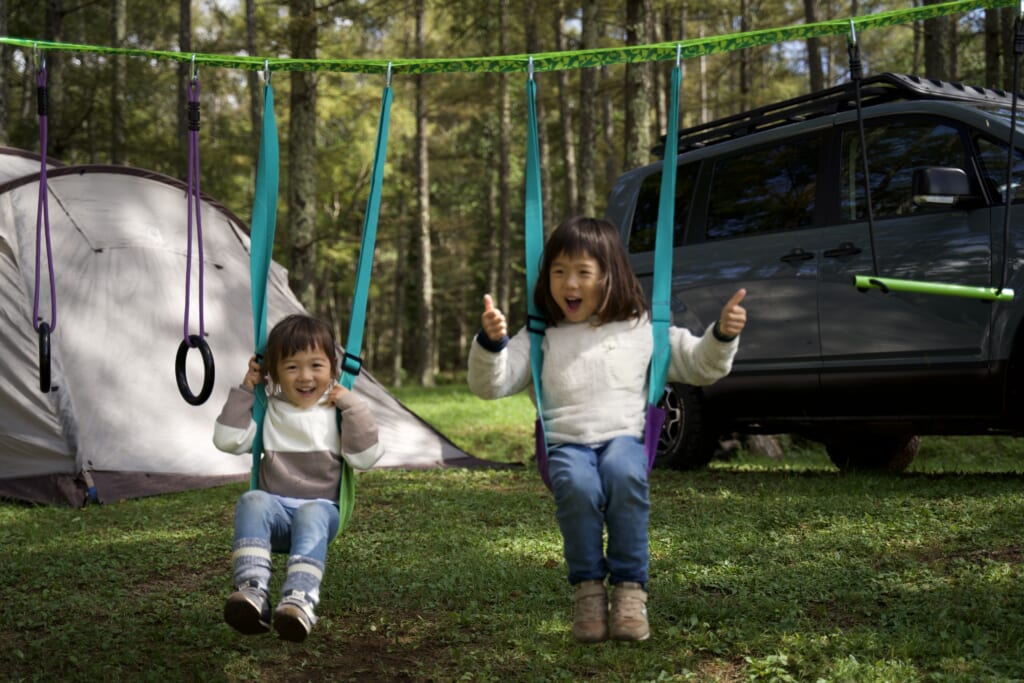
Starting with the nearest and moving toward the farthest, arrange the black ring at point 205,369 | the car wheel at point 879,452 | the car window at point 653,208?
1. the black ring at point 205,369
2. the car window at point 653,208
3. the car wheel at point 879,452

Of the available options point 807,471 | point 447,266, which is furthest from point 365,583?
point 447,266

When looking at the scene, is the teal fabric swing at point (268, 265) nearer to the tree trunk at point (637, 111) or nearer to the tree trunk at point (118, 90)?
the tree trunk at point (637, 111)

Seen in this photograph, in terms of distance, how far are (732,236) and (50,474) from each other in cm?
525

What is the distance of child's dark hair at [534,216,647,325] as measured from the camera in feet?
12.2

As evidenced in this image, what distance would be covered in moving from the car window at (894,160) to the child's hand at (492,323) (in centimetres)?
367

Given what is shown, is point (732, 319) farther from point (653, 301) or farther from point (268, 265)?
point (268, 265)

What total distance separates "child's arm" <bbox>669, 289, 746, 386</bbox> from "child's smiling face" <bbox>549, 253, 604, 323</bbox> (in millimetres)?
322

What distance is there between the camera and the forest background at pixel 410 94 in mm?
13516

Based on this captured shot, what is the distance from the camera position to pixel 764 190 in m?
7.39

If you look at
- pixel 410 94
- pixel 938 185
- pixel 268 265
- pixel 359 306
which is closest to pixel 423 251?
pixel 410 94

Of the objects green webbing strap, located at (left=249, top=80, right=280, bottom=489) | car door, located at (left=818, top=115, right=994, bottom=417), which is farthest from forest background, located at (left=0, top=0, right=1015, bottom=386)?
green webbing strap, located at (left=249, top=80, right=280, bottom=489)

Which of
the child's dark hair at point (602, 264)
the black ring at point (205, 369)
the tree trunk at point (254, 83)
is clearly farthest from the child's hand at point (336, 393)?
the tree trunk at point (254, 83)

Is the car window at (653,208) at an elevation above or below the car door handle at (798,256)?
above

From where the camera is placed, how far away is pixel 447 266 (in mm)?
31125
